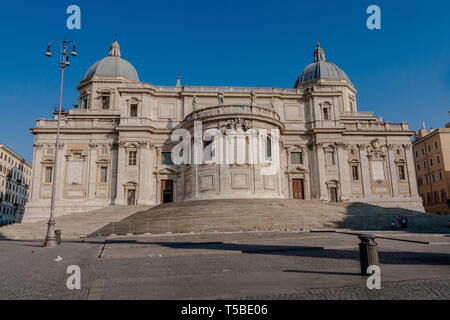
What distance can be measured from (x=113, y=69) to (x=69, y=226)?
32.3m

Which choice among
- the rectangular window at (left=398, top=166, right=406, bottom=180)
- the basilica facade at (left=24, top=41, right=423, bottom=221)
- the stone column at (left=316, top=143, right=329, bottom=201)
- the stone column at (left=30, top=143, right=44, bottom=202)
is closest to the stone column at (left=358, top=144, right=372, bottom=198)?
the basilica facade at (left=24, top=41, right=423, bottom=221)

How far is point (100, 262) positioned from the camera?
10070mm

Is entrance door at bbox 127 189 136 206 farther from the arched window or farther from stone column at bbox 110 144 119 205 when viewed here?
the arched window

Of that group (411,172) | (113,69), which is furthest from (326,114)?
(113,69)

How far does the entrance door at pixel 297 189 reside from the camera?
41781 millimetres

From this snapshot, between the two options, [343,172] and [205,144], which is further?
[343,172]

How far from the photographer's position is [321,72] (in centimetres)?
5291

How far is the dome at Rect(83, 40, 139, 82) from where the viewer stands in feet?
164

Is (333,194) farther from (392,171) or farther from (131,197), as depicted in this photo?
(131,197)

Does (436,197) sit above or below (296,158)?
below

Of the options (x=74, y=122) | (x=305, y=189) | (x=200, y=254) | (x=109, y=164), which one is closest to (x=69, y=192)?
(x=109, y=164)

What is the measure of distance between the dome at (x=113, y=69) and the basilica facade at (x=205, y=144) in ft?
22.3

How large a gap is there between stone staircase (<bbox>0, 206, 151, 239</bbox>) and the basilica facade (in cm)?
756

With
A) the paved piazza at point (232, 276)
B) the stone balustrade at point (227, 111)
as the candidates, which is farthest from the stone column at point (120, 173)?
the paved piazza at point (232, 276)
